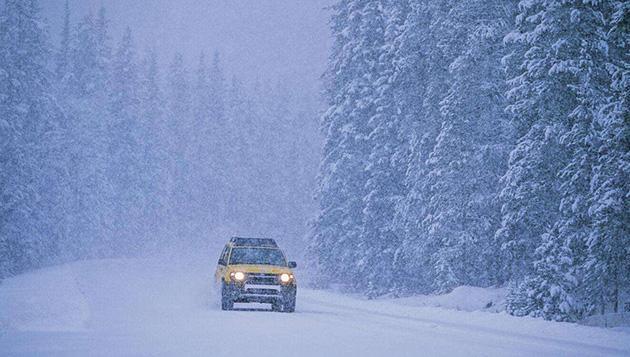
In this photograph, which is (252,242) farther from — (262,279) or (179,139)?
(179,139)

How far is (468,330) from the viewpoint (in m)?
15.5

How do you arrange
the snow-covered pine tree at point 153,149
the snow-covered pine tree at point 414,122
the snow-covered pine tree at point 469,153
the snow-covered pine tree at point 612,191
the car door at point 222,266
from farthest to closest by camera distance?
1. the snow-covered pine tree at point 153,149
2. the snow-covered pine tree at point 414,122
3. the snow-covered pine tree at point 469,153
4. the car door at point 222,266
5. the snow-covered pine tree at point 612,191

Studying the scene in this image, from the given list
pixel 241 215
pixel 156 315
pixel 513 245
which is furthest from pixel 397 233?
pixel 241 215

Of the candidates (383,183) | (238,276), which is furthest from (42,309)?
(383,183)

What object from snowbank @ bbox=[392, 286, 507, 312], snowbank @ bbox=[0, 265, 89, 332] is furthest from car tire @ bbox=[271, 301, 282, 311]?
snowbank @ bbox=[392, 286, 507, 312]

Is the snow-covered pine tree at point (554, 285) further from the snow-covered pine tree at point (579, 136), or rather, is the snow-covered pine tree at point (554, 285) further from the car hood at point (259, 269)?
the car hood at point (259, 269)

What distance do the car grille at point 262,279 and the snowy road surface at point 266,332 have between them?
32.3 inches

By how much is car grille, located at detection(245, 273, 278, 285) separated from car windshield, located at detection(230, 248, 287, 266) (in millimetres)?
1011

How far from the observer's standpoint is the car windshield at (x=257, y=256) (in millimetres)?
20578

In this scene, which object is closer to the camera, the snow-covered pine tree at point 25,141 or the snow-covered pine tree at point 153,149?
the snow-covered pine tree at point 25,141

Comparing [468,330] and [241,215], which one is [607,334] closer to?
[468,330]

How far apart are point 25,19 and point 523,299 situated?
33674 millimetres

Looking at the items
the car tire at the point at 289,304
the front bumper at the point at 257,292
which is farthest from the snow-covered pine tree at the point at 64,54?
the car tire at the point at 289,304

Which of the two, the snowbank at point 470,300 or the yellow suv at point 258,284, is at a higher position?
the yellow suv at point 258,284
